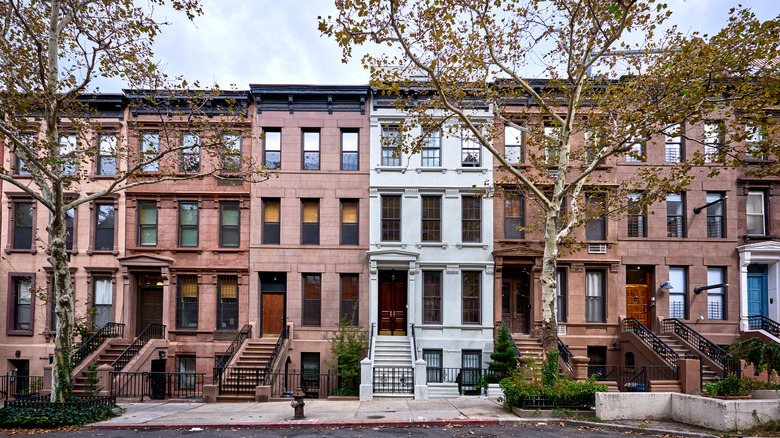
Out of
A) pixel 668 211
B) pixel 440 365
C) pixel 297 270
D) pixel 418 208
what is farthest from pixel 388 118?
pixel 668 211

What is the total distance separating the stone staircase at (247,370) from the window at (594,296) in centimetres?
1259

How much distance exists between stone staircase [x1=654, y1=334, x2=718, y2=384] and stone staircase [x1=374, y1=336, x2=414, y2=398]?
976 centimetres

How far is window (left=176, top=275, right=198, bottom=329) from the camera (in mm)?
19927

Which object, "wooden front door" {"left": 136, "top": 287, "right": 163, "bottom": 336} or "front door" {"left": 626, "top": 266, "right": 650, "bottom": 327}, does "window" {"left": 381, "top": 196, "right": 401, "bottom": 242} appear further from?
"front door" {"left": 626, "top": 266, "right": 650, "bottom": 327}

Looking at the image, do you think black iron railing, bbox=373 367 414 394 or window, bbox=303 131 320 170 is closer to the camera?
black iron railing, bbox=373 367 414 394

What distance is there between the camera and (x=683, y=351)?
18297 millimetres

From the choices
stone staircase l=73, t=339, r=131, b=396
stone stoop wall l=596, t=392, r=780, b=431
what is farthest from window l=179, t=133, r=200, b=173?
stone stoop wall l=596, t=392, r=780, b=431

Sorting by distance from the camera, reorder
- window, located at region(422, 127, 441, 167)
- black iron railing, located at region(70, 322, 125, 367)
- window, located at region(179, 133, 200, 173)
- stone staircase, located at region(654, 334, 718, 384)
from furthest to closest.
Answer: window, located at region(422, 127, 441, 167) → black iron railing, located at region(70, 322, 125, 367) → stone staircase, located at region(654, 334, 718, 384) → window, located at region(179, 133, 200, 173)

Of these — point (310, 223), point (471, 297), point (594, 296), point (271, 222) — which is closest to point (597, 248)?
point (594, 296)

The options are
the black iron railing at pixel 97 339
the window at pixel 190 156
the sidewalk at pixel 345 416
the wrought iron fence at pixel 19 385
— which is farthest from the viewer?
the wrought iron fence at pixel 19 385

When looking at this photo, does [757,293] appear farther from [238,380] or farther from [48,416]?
[48,416]

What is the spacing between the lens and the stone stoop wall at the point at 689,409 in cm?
1064

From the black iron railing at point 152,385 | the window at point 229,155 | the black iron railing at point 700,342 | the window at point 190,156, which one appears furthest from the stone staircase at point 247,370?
the black iron railing at point 700,342

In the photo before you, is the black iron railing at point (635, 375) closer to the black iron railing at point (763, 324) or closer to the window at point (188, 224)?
the black iron railing at point (763, 324)
